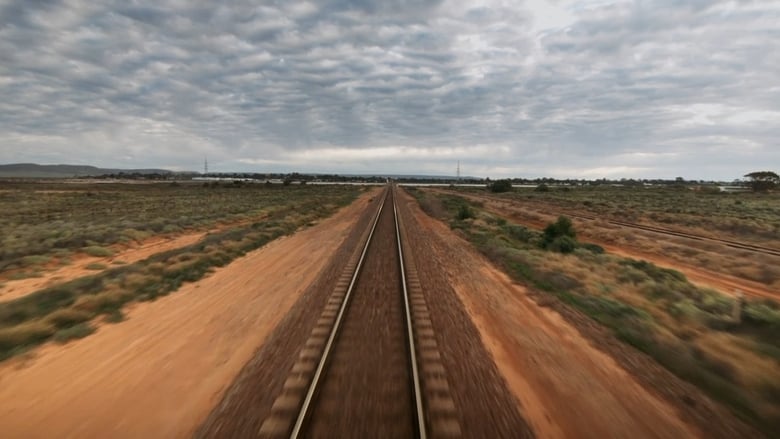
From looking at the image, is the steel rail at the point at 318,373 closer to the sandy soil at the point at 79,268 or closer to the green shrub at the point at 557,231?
the sandy soil at the point at 79,268

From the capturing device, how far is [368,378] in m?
6.30

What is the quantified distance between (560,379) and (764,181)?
425ft

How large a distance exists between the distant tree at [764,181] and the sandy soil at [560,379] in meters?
123

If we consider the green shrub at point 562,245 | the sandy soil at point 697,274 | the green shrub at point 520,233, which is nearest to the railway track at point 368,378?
the green shrub at point 562,245

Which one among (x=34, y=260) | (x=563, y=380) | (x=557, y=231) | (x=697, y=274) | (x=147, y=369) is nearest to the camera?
(x=563, y=380)

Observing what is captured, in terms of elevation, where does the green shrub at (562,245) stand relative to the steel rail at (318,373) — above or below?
above

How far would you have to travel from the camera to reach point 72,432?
5207 mm

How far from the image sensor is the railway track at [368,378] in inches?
198

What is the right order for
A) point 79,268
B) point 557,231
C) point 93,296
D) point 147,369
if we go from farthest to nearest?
1. point 557,231
2. point 79,268
3. point 93,296
4. point 147,369

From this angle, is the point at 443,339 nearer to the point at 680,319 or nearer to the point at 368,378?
the point at 368,378

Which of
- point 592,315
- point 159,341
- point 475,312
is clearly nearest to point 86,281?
point 159,341

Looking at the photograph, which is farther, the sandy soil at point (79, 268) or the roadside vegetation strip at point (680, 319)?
the sandy soil at point (79, 268)

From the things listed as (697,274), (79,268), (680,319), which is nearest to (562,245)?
(697,274)

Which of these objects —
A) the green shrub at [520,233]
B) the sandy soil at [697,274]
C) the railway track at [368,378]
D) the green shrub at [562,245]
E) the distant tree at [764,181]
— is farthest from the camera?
the distant tree at [764,181]
